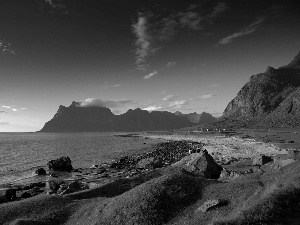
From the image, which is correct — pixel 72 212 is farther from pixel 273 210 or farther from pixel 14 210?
pixel 273 210

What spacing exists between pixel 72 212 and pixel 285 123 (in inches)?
7851

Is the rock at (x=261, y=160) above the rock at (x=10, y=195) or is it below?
above

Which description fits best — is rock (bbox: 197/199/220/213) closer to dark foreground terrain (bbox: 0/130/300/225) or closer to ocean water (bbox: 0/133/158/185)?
dark foreground terrain (bbox: 0/130/300/225)

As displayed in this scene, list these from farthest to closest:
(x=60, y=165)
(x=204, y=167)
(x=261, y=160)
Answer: (x=60, y=165) → (x=261, y=160) → (x=204, y=167)

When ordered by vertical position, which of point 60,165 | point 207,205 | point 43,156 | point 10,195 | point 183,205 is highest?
point 207,205

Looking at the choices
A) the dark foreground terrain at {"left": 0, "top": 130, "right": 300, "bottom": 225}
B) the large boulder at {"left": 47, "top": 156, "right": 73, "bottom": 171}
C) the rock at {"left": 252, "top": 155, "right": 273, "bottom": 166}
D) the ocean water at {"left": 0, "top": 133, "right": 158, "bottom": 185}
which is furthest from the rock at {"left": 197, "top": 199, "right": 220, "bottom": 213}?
the large boulder at {"left": 47, "top": 156, "right": 73, "bottom": 171}

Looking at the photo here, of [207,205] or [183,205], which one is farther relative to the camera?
[183,205]

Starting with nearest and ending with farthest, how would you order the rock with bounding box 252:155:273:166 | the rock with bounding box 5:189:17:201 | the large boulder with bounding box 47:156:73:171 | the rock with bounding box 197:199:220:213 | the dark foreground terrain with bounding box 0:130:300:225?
the dark foreground terrain with bounding box 0:130:300:225, the rock with bounding box 197:199:220:213, the rock with bounding box 5:189:17:201, the rock with bounding box 252:155:273:166, the large boulder with bounding box 47:156:73:171

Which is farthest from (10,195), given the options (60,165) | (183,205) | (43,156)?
(43,156)

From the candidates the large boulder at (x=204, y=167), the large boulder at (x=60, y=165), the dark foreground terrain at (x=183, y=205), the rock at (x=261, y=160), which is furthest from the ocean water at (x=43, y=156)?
the rock at (x=261, y=160)

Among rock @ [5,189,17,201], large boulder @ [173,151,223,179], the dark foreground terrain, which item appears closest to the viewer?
the dark foreground terrain

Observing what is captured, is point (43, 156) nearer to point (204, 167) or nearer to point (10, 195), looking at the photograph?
point (10, 195)

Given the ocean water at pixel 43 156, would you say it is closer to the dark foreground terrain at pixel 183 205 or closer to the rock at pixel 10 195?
the rock at pixel 10 195

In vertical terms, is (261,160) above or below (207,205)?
above
